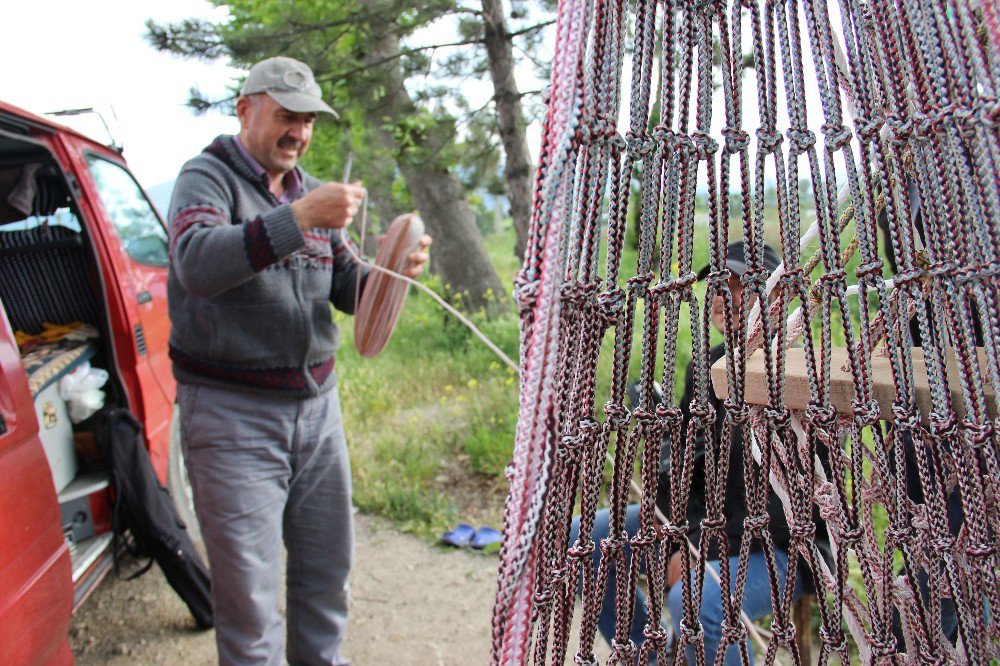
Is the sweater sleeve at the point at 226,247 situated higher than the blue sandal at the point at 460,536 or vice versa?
the sweater sleeve at the point at 226,247

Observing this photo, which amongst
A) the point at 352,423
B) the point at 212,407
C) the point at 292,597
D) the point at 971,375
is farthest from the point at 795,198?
the point at 352,423

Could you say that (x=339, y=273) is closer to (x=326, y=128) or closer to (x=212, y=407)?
(x=212, y=407)

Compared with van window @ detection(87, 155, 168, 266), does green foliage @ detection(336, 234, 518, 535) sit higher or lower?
lower

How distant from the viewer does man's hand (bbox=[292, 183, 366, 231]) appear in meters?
2.02

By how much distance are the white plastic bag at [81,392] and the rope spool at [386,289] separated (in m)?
1.30

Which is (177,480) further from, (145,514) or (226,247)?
(226,247)

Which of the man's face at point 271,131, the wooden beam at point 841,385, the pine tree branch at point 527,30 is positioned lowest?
the wooden beam at point 841,385

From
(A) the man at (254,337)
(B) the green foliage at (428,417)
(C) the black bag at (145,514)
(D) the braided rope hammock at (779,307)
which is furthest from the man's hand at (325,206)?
(B) the green foliage at (428,417)

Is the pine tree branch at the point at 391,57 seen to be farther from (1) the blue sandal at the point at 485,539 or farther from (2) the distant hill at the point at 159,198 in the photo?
(1) the blue sandal at the point at 485,539

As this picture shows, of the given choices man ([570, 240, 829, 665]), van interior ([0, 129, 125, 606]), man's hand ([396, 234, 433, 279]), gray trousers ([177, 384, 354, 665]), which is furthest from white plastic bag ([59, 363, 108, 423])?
man ([570, 240, 829, 665])

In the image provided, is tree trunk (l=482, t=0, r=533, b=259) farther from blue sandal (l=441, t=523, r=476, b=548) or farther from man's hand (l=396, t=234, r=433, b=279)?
man's hand (l=396, t=234, r=433, b=279)

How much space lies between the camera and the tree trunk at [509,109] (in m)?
4.96

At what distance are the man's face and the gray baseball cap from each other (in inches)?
1.2

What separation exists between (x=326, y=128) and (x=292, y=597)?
13.4 ft
